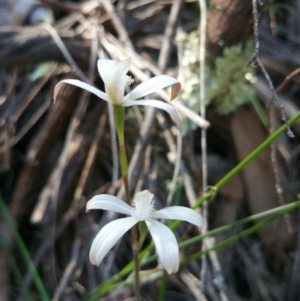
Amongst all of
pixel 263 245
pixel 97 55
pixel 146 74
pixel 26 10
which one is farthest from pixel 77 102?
pixel 263 245

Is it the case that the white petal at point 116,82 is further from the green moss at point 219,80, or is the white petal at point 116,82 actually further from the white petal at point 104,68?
the green moss at point 219,80

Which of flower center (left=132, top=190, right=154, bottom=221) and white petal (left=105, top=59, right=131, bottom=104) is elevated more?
white petal (left=105, top=59, right=131, bottom=104)

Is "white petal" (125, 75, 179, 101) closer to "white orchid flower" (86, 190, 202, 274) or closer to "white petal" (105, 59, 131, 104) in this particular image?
"white petal" (105, 59, 131, 104)

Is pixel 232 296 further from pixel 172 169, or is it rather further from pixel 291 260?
pixel 172 169

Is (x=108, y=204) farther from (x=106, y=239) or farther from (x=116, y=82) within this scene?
(x=116, y=82)

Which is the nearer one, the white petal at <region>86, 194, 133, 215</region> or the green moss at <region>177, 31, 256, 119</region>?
the white petal at <region>86, 194, 133, 215</region>

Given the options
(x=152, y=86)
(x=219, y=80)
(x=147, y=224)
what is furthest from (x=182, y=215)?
(x=219, y=80)

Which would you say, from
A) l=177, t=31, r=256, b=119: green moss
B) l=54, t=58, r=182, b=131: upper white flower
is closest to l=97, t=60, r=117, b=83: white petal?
l=54, t=58, r=182, b=131: upper white flower

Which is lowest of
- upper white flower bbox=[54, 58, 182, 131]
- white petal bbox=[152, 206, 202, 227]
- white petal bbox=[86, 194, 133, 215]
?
white petal bbox=[152, 206, 202, 227]
